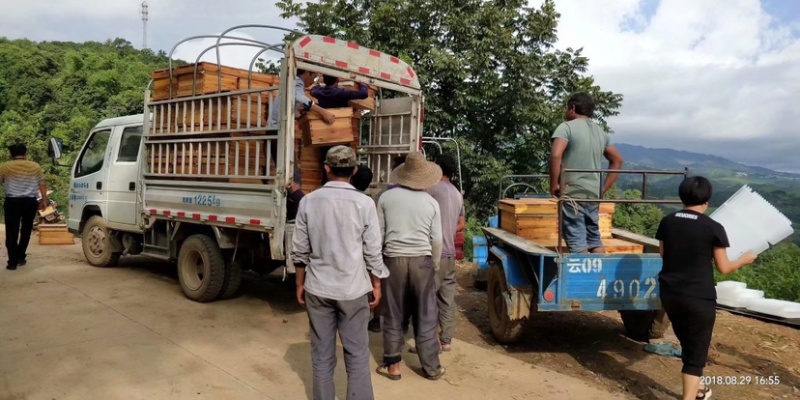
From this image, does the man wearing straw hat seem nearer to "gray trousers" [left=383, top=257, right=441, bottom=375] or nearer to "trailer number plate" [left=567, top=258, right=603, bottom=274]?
"gray trousers" [left=383, top=257, right=441, bottom=375]

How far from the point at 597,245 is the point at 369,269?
94.3 inches

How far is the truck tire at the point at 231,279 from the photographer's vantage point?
6312 mm

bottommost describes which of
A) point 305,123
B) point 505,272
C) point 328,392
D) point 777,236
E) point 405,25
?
point 328,392

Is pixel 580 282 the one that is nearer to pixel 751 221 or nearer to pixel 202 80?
pixel 751 221

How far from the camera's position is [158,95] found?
6898 mm

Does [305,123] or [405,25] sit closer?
[305,123]

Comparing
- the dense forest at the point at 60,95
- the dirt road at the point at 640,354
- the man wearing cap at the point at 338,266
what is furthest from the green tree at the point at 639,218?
the dense forest at the point at 60,95

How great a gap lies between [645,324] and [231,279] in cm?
426

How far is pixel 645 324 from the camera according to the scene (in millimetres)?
5449

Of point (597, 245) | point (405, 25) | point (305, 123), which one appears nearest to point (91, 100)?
point (405, 25)

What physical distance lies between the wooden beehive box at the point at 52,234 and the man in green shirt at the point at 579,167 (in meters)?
9.46

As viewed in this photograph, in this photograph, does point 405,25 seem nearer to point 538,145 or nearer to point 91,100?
point 538,145

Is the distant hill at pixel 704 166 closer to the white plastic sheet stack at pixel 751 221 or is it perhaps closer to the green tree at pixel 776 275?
the white plastic sheet stack at pixel 751 221

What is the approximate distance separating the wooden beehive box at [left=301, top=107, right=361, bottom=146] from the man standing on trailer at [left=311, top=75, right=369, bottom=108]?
0.14m
